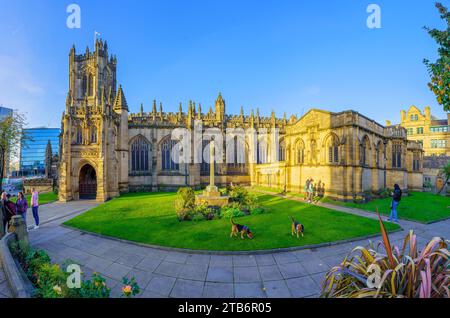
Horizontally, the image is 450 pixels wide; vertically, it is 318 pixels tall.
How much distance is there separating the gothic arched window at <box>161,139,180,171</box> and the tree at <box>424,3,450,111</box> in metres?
28.7

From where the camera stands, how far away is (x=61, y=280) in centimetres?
409

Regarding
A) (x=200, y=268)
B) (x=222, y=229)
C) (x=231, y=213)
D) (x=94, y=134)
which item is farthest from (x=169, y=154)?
(x=200, y=268)

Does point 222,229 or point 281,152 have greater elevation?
point 281,152

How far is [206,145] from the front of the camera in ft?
105

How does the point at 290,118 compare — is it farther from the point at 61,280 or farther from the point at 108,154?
the point at 61,280

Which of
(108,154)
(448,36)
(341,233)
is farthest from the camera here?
(108,154)

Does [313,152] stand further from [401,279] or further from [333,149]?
[401,279]

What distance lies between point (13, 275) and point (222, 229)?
761 centimetres

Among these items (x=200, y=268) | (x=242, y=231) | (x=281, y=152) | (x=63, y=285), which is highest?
(x=281, y=152)

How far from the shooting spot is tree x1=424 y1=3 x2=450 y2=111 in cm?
A: 559

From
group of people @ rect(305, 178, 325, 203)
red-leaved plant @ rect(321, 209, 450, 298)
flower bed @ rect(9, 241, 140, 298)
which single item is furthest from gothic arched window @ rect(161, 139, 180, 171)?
red-leaved plant @ rect(321, 209, 450, 298)
